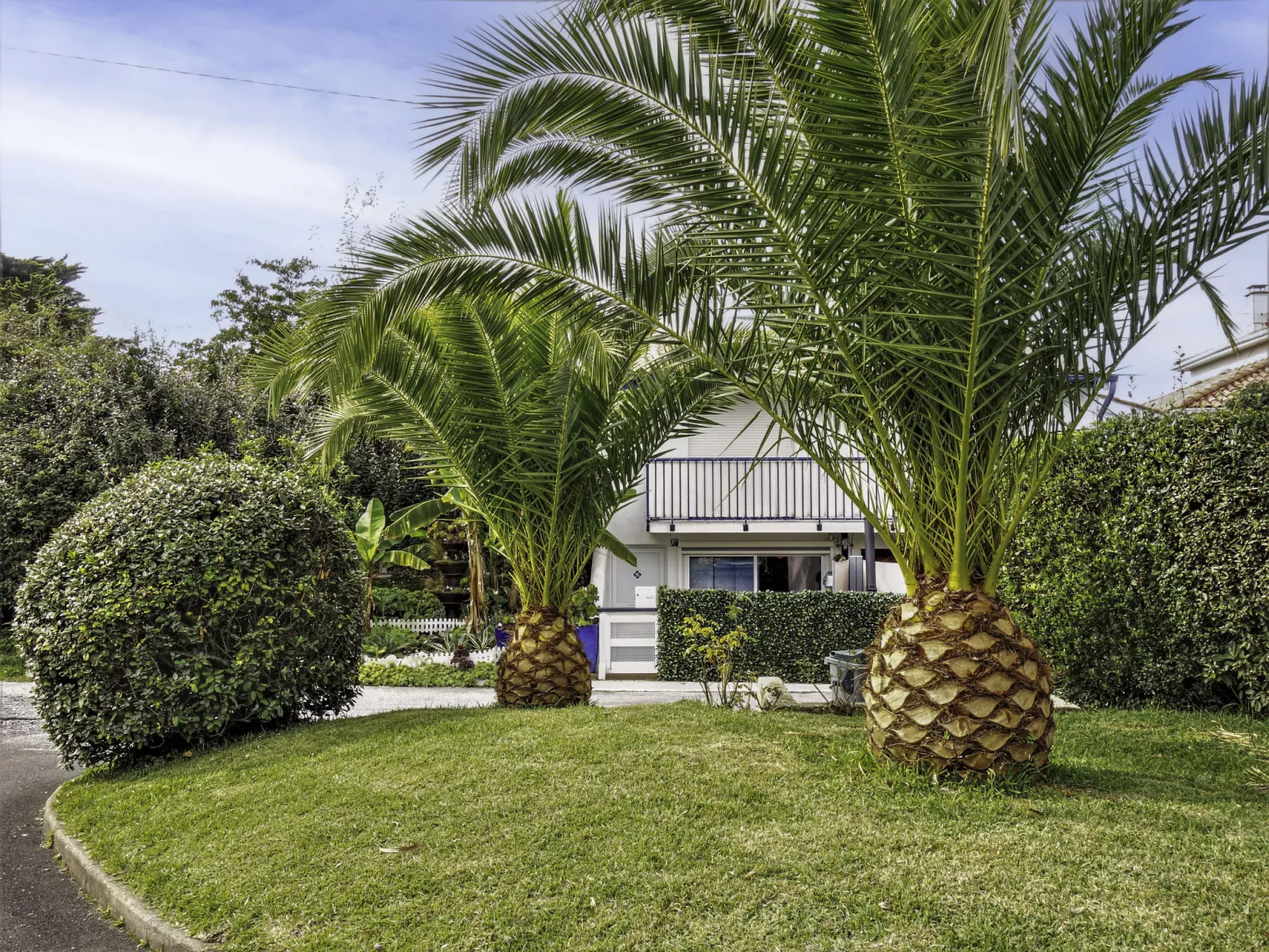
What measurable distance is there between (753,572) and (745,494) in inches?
87.7

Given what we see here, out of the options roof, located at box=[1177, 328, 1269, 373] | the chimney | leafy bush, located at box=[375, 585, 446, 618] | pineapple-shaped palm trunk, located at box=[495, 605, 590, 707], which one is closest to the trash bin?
pineapple-shaped palm trunk, located at box=[495, 605, 590, 707]

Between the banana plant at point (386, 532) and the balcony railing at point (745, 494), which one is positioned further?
the balcony railing at point (745, 494)

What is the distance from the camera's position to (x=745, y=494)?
840 inches

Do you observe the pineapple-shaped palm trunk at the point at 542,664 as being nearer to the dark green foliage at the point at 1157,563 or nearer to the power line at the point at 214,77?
the dark green foliage at the point at 1157,563

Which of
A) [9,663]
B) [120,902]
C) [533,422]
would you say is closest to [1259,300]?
[533,422]

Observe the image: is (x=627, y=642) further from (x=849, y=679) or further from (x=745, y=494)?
(x=745, y=494)

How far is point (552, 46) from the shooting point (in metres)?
5.54

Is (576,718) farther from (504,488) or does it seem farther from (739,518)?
(739,518)

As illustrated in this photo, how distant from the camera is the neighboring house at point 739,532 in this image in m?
20.9

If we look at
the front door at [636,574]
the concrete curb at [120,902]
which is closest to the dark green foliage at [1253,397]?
the concrete curb at [120,902]

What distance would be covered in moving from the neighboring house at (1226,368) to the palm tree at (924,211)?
1220 millimetres

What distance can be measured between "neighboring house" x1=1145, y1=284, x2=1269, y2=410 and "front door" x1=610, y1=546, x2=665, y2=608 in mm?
11516

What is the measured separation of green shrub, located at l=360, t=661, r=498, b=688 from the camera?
49.4ft

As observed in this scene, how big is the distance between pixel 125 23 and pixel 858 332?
21.5 ft
